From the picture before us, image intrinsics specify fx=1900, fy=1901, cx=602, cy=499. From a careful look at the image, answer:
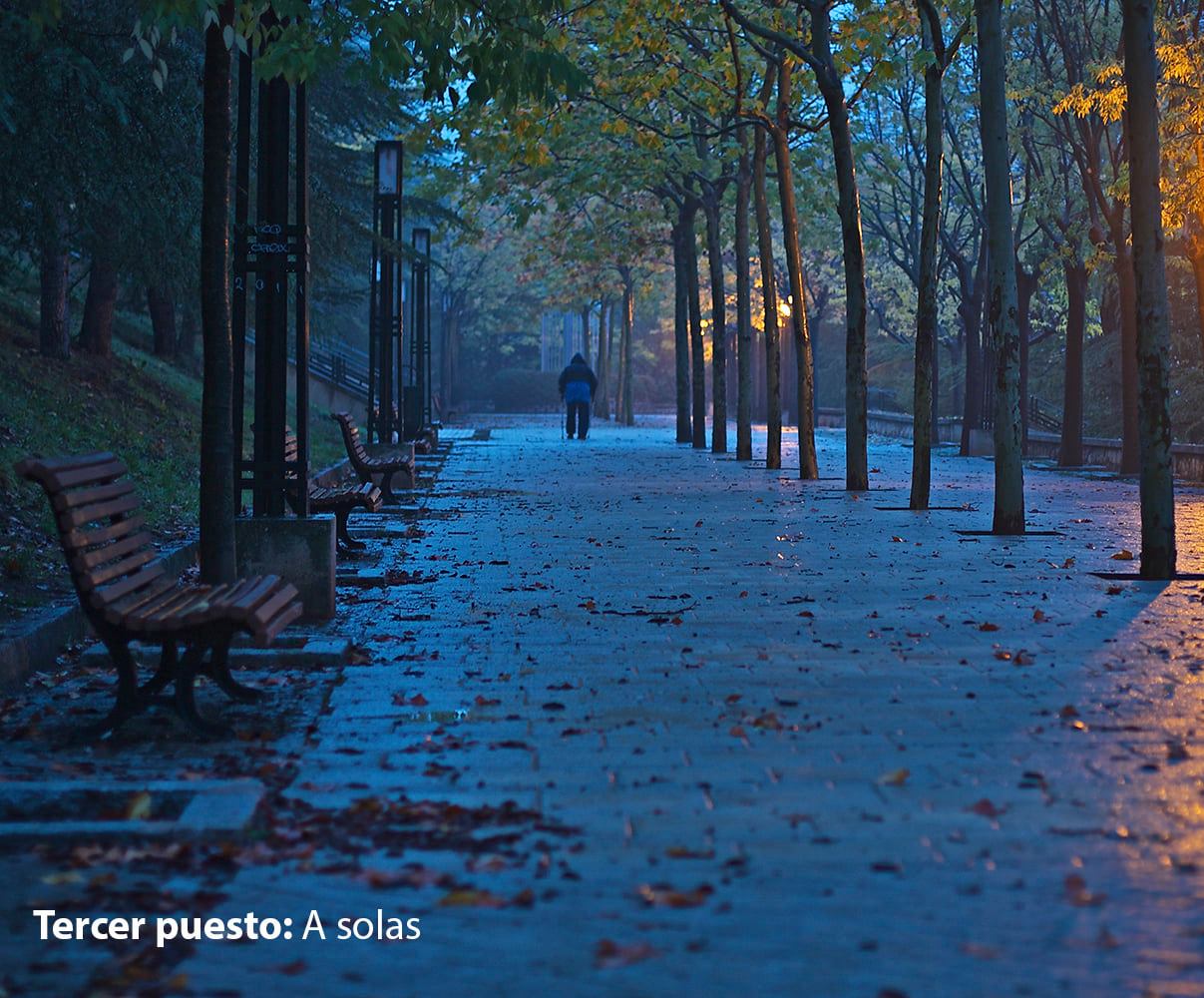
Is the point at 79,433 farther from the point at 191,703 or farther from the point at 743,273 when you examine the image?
the point at 743,273

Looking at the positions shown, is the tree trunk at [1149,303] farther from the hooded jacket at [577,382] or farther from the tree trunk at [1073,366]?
the hooded jacket at [577,382]

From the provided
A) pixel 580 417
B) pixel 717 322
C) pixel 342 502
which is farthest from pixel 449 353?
pixel 342 502

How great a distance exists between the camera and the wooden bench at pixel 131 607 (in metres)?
7.56

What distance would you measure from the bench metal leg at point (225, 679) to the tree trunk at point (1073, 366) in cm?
2468

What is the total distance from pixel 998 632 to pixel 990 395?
32989 mm

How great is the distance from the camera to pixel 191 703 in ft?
25.3

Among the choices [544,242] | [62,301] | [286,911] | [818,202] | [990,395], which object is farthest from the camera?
[544,242]

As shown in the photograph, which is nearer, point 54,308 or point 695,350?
point 54,308

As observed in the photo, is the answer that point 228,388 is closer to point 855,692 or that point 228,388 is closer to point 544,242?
point 855,692

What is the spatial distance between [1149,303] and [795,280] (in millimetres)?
12981

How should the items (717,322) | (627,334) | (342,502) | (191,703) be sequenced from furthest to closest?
(627,334) → (717,322) → (342,502) → (191,703)

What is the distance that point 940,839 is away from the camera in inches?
Answer: 228

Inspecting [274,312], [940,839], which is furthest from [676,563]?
[940,839]

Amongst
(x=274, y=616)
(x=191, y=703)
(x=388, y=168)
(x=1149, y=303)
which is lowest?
(x=191, y=703)
